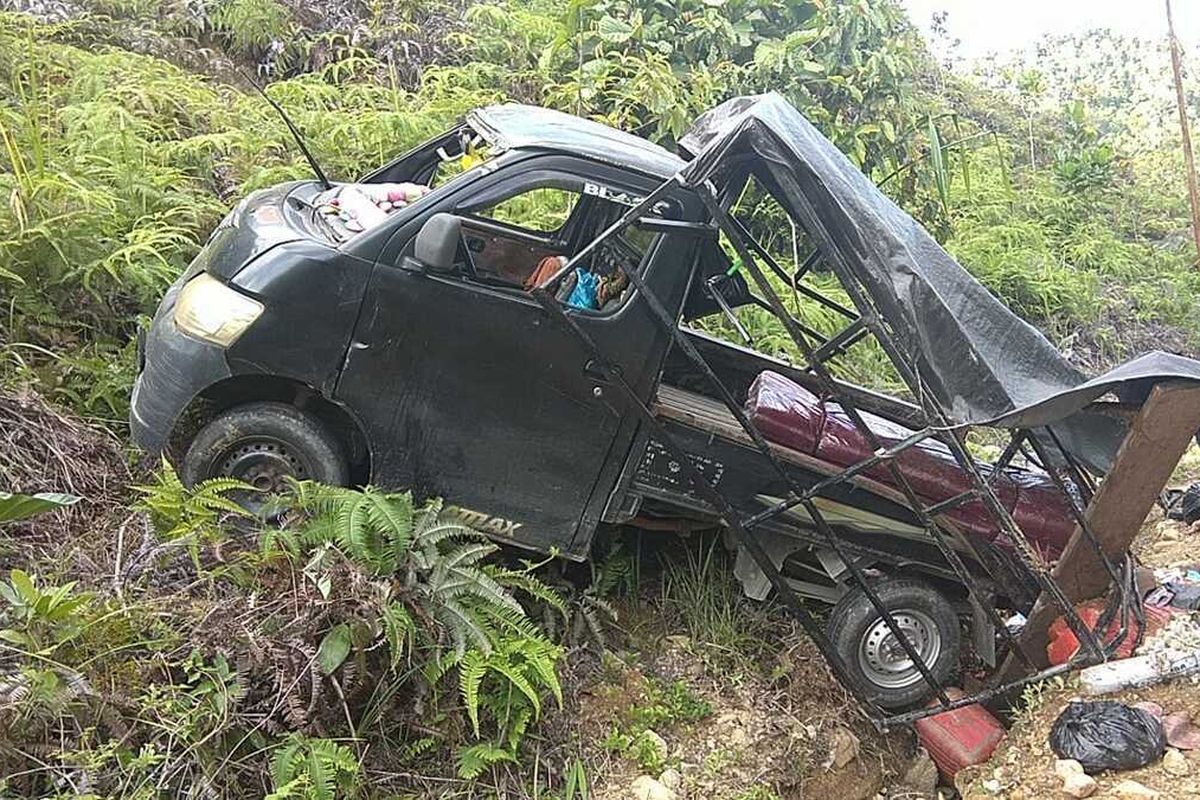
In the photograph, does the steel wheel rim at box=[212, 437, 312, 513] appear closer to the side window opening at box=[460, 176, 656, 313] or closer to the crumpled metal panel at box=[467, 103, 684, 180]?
the side window opening at box=[460, 176, 656, 313]

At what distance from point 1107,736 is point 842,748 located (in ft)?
3.39

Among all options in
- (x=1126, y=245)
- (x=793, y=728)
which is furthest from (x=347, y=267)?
(x=1126, y=245)

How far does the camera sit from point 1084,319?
8305 millimetres

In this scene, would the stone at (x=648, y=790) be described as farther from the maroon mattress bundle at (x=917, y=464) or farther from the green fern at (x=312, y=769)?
the maroon mattress bundle at (x=917, y=464)

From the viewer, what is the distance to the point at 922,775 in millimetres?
3980

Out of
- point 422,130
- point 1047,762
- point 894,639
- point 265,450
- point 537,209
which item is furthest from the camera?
point 422,130

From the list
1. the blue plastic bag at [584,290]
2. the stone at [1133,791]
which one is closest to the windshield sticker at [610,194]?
the blue plastic bag at [584,290]

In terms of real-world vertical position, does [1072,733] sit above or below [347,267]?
below

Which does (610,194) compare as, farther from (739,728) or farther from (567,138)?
(739,728)

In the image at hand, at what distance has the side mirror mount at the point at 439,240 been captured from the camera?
329 cm

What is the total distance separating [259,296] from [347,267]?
340 millimetres

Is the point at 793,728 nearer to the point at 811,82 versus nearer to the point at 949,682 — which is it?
the point at 949,682

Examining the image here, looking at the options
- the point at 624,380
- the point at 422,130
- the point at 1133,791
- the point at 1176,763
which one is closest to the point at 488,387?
the point at 624,380

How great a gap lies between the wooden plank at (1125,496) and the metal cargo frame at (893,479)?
5 centimetres
